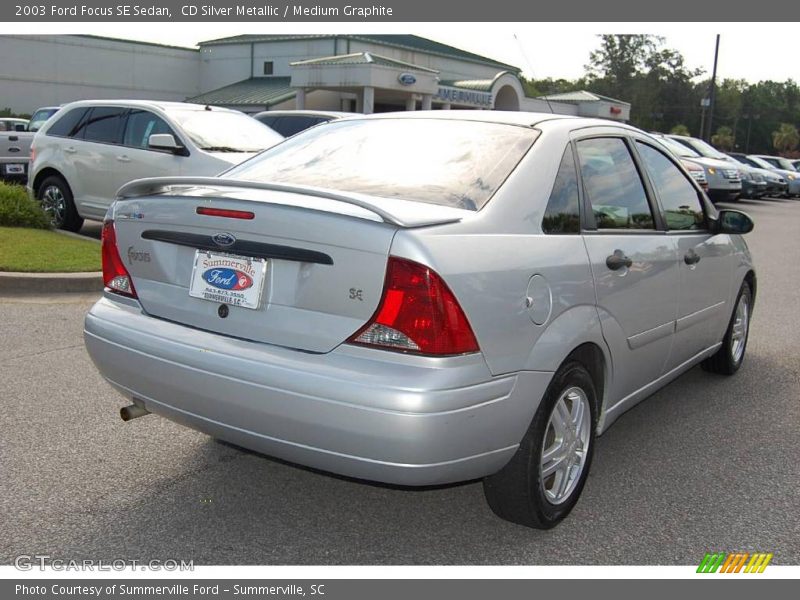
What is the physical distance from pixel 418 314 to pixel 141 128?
8403mm

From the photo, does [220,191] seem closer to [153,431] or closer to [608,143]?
[153,431]

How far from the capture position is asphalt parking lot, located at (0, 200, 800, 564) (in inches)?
130

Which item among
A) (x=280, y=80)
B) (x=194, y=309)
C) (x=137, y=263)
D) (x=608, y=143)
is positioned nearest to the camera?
(x=194, y=309)

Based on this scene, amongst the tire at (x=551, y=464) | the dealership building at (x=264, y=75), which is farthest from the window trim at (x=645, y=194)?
the dealership building at (x=264, y=75)

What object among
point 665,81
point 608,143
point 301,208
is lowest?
point 301,208

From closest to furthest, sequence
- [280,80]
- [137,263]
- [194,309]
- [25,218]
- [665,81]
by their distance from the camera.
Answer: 1. [194,309]
2. [137,263]
3. [25,218]
4. [280,80]
5. [665,81]

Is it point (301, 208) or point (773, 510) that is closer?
point (301, 208)

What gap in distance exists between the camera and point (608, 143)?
4.22m

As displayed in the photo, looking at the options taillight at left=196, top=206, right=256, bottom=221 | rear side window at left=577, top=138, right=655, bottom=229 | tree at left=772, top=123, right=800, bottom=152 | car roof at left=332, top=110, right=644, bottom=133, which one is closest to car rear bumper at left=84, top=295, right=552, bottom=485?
taillight at left=196, top=206, right=256, bottom=221

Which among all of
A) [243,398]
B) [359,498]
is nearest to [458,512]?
[359,498]

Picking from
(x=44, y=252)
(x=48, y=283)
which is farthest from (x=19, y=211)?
(x=48, y=283)

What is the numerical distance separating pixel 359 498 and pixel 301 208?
4.66ft

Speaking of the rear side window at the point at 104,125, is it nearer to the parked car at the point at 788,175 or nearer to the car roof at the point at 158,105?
the car roof at the point at 158,105
